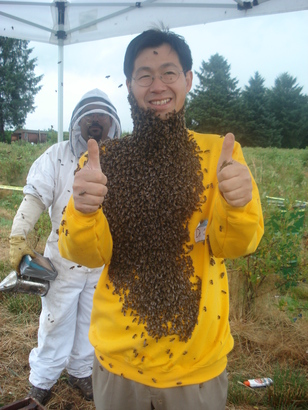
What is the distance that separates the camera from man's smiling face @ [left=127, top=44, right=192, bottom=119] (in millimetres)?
1595

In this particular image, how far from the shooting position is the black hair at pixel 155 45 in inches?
64.9

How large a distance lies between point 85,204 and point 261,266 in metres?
2.59

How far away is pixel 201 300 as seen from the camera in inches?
61.5

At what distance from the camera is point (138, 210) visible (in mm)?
1542

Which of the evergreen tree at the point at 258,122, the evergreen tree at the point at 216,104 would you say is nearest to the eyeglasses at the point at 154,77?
the evergreen tree at the point at 216,104

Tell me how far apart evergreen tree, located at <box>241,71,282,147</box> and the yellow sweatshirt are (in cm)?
3681

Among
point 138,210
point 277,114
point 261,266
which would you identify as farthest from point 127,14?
point 277,114

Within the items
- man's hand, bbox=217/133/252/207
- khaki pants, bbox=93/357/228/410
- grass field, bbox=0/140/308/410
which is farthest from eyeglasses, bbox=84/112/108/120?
khaki pants, bbox=93/357/228/410

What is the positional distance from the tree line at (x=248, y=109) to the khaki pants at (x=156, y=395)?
103 feet

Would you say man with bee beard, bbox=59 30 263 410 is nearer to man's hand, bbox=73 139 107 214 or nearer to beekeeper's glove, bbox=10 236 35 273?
man's hand, bbox=73 139 107 214

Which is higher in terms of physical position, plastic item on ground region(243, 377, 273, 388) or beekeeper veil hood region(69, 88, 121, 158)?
beekeeper veil hood region(69, 88, 121, 158)

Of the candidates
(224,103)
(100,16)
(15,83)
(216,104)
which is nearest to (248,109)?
(224,103)

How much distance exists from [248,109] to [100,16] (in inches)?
1425

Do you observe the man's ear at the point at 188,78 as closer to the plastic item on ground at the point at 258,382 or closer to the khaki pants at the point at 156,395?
the khaki pants at the point at 156,395
